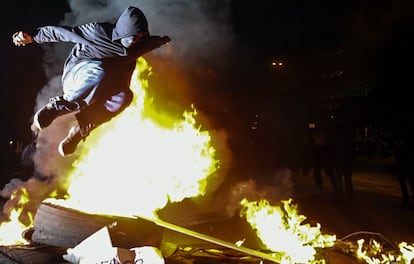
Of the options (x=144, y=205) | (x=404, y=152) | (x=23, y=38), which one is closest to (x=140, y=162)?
(x=144, y=205)

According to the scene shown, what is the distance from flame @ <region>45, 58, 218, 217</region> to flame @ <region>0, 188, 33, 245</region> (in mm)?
778

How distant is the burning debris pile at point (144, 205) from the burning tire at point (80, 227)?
11 millimetres

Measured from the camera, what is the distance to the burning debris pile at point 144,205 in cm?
Answer: 549

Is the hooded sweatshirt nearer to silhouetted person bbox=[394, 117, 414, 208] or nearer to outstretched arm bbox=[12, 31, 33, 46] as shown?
outstretched arm bbox=[12, 31, 33, 46]

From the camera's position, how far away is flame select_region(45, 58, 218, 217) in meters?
6.57

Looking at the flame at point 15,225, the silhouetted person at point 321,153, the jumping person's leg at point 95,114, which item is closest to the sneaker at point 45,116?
the jumping person's leg at point 95,114

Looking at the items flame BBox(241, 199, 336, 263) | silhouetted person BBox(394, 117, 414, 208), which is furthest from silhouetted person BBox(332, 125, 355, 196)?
flame BBox(241, 199, 336, 263)

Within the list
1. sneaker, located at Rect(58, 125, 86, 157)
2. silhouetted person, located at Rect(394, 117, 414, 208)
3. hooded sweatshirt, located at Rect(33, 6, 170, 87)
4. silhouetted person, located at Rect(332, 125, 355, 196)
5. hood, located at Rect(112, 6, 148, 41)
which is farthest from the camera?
silhouetted person, located at Rect(332, 125, 355, 196)

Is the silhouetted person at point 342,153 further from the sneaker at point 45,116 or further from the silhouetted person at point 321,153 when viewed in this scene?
the sneaker at point 45,116

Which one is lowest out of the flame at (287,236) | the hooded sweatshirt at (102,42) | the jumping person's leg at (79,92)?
the flame at (287,236)

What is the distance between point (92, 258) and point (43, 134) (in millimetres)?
3049

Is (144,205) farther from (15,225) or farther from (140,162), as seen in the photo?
(15,225)

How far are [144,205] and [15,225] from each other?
1784 mm

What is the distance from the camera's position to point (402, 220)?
9.64 metres
